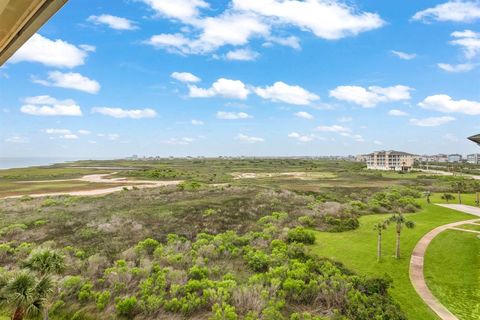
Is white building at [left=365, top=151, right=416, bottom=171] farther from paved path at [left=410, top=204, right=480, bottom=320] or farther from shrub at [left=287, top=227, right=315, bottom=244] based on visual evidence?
shrub at [left=287, top=227, right=315, bottom=244]

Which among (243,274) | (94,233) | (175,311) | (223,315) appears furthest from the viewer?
(94,233)

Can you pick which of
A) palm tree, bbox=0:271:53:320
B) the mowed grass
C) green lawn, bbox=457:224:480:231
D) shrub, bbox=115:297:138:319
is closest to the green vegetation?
shrub, bbox=115:297:138:319

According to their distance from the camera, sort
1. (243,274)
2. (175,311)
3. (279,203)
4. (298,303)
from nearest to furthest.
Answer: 1. (175,311)
2. (298,303)
3. (243,274)
4. (279,203)

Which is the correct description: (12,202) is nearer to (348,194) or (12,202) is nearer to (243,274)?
(243,274)

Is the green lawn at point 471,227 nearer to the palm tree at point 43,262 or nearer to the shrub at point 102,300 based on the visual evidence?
the shrub at point 102,300

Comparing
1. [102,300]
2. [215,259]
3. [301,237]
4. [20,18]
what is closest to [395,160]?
[301,237]

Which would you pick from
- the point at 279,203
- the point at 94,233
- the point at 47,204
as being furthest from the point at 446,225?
the point at 47,204
